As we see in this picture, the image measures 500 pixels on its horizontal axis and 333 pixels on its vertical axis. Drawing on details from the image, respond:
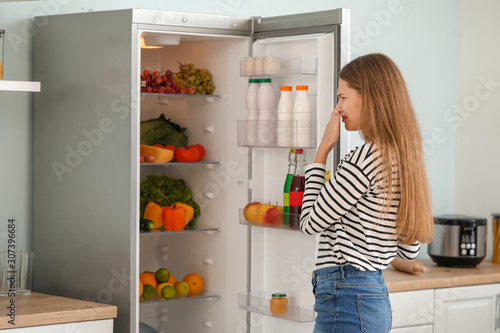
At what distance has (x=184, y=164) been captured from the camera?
3398 millimetres

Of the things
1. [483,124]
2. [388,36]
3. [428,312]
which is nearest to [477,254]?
[428,312]

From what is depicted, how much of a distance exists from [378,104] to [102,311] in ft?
4.61

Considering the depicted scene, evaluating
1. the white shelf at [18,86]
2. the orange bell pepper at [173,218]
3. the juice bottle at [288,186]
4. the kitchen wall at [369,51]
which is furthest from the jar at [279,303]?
the white shelf at [18,86]

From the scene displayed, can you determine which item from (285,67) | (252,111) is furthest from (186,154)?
(285,67)

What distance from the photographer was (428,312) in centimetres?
359

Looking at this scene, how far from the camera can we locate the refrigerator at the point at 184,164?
288 centimetres

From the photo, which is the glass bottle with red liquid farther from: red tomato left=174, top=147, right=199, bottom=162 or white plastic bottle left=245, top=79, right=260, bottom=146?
red tomato left=174, top=147, right=199, bottom=162

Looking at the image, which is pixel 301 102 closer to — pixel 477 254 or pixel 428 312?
pixel 428 312

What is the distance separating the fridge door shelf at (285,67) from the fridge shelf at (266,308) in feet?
2.99

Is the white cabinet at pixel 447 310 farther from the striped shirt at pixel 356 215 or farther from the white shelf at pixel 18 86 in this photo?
the white shelf at pixel 18 86

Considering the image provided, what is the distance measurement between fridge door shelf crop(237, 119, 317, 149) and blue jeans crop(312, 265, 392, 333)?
877 millimetres

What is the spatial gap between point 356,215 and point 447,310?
182 cm

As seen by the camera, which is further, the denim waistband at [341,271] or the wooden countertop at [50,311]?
the wooden countertop at [50,311]

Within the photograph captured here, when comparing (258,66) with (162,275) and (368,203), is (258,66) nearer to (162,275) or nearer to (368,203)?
(162,275)
